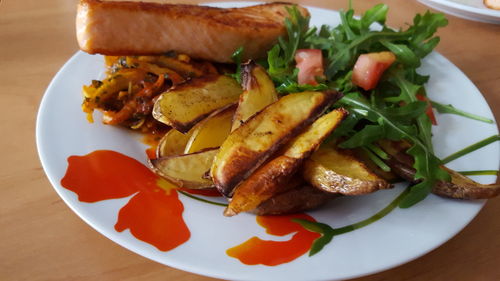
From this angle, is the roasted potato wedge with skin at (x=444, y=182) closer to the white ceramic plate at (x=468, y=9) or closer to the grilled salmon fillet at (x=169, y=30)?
the grilled salmon fillet at (x=169, y=30)

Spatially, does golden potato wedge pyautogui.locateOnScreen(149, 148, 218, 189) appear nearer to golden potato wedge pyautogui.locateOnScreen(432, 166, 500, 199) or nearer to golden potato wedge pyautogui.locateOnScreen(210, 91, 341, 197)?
golden potato wedge pyautogui.locateOnScreen(210, 91, 341, 197)

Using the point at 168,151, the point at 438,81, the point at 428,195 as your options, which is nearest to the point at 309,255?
the point at 428,195

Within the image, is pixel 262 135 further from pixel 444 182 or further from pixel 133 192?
pixel 444 182

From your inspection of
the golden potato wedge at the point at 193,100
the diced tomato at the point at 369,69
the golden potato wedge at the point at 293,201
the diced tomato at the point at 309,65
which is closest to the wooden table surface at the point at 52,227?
the golden potato wedge at the point at 293,201

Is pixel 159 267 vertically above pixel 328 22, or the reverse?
pixel 328 22

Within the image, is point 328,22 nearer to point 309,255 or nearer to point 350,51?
point 350,51

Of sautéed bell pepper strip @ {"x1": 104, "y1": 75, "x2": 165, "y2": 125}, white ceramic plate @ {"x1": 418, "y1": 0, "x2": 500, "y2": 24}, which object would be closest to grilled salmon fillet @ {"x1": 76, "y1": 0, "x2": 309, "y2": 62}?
sautéed bell pepper strip @ {"x1": 104, "y1": 75, "x2": 165, "y2": 125}
